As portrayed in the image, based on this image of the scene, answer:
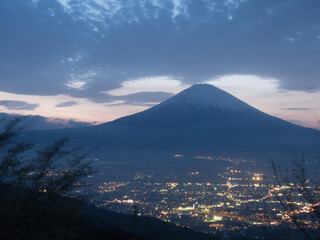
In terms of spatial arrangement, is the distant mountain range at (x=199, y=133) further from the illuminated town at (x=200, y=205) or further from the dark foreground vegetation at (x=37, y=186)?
the dark foreground vegetation at (x=37, y=186)

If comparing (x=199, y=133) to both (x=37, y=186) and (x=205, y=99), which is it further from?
(x=37, y=186)

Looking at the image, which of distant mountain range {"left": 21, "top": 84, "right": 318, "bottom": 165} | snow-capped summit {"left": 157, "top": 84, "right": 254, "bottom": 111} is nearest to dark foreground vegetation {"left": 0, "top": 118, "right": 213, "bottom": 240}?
distant mountain range {"left": 21, "top": 84, "right": 318, "bottom": 165}

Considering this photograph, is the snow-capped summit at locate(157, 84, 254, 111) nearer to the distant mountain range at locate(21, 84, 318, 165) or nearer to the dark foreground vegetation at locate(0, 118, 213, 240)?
the distant mountain range at locate(21, 84, 318, 165)

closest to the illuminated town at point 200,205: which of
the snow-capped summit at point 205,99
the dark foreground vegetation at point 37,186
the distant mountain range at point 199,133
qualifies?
the dark foreground vegetation at point 37,186

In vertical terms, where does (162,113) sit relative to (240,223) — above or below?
above

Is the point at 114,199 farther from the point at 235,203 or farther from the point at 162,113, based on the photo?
the point at 162,113

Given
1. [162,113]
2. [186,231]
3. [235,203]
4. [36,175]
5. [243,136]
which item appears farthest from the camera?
[162,113]

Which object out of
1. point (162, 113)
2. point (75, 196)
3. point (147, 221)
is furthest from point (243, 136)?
point (75, 196)
